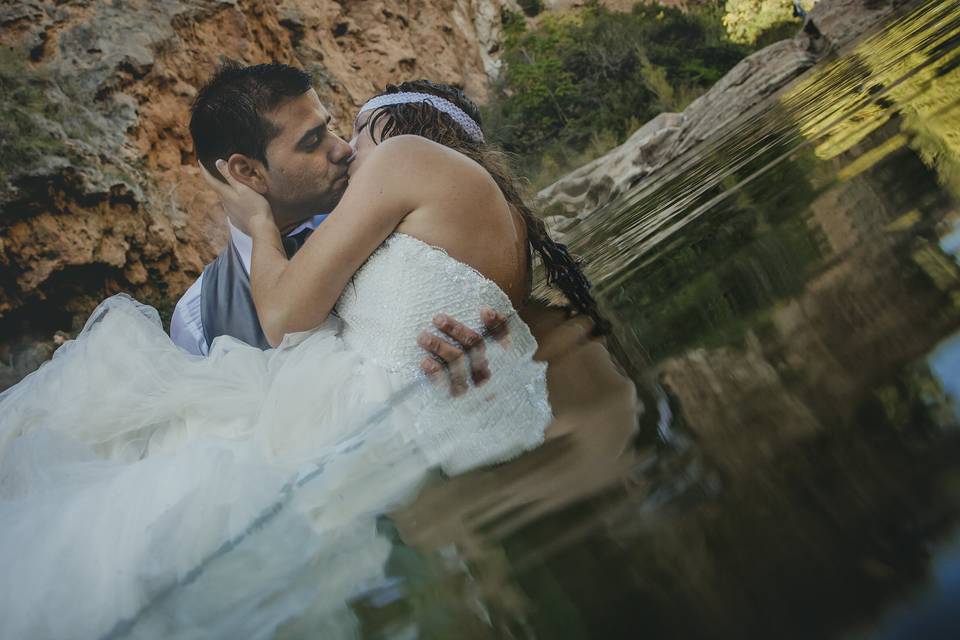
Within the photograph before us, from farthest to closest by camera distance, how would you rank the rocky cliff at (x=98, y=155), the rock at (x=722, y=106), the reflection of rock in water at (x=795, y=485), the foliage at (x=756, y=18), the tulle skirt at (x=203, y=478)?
1. the foliage at (x=756, y=18)
2. the rock at (x=722, y=106)
3. the rocky cliff at (x=98, y=155)
4. the tulle skirt at (x=203, y=478)
5. the reflection of rock in water at (x=795, y=485)

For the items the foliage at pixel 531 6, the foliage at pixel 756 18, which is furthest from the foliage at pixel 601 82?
the foliage at pixel 531 6

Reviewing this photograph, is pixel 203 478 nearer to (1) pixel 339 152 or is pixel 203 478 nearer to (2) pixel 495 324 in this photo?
(2) pixel 495 324

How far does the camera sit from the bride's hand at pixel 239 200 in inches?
58.0

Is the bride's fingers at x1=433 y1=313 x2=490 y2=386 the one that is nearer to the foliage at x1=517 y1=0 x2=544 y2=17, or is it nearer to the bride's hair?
the bride's hair

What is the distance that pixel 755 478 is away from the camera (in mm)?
365

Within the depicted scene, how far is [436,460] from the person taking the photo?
82 centimetres

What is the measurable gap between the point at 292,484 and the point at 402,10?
12.2 metres

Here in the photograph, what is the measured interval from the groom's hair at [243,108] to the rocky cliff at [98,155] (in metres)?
3.93

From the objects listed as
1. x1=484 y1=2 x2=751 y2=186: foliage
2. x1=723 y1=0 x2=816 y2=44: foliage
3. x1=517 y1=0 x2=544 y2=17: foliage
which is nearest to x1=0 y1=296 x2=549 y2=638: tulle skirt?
x1=484 y1=2 x2=751 y2=186: foliage

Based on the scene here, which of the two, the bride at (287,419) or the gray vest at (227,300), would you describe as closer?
the bride at (287,419)

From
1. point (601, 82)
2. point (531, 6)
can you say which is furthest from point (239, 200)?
point (531, 6)

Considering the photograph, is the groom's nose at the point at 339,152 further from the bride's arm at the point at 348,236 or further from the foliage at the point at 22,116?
the foliage at the point at 22,116

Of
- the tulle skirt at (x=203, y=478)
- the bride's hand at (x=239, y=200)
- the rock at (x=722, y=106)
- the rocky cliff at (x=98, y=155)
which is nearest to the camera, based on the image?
the tulle skirt at (x=203, y=478)

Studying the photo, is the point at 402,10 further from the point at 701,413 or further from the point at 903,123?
the point at 701,413
